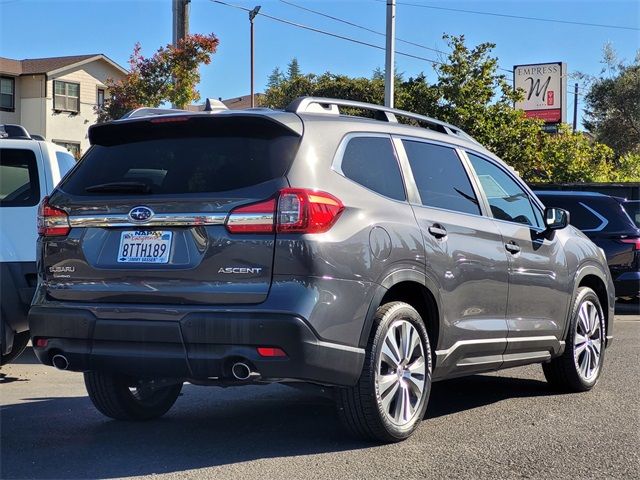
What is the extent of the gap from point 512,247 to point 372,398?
189 centimetres

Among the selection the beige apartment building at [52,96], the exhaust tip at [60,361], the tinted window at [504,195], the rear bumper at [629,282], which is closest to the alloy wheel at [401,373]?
the tinted window at [504,195]

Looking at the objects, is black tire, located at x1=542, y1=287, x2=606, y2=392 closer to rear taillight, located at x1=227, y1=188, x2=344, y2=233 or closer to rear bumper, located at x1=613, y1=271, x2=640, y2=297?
rear taillight, located at x1=227, y1=188, x2=344, y2=233

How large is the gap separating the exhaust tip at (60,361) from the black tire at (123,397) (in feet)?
1.79

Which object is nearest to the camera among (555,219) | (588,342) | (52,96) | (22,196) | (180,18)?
(555,219)

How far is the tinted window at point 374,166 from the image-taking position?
4.82 meters

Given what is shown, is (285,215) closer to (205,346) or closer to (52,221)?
(205,346)

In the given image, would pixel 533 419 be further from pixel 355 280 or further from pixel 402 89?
pixel 402 89

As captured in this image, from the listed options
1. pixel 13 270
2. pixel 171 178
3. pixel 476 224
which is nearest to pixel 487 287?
pixel 476 224

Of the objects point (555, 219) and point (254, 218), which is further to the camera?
point (555, 219)

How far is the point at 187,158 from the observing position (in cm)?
472

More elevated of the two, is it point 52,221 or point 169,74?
point 169,74

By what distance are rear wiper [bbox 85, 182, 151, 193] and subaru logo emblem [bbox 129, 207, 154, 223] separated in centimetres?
14

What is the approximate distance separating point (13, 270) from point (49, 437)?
6.83ft

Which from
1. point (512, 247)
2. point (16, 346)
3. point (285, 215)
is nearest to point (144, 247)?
point (285, 215)
